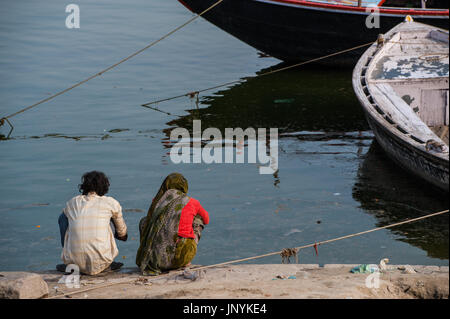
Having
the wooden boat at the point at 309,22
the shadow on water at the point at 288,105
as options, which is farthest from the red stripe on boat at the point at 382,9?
the shadow on water at the point at 288,105

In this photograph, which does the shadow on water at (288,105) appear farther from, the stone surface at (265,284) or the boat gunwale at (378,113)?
the stone surface at (265,284)

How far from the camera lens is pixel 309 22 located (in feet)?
44.7

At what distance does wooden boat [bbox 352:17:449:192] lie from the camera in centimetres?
777

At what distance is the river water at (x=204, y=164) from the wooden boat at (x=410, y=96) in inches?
21.5

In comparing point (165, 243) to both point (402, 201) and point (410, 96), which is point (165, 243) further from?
point (410, 96)

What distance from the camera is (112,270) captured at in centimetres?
579

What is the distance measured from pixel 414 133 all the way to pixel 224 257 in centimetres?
297

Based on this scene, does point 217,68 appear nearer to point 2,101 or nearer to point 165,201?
point 2,101

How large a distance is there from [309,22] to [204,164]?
216 inches

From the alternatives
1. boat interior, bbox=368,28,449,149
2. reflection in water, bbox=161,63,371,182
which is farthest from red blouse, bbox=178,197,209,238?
reflection in water, bbox=161,63,371,182

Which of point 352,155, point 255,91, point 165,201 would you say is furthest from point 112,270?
point 255,91

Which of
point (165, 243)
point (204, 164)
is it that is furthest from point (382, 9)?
point (165, 243)

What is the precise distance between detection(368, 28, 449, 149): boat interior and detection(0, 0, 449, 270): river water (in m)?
0.83

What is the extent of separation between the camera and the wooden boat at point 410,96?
777 cm
